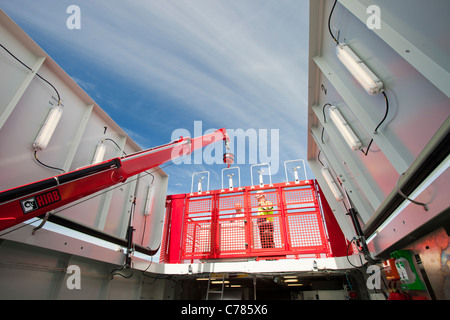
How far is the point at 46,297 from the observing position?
303 centimetres

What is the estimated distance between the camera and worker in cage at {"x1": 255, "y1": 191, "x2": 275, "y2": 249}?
17.1 feet

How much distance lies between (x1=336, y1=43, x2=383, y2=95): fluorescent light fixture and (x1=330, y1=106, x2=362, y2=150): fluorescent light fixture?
83 centimetres

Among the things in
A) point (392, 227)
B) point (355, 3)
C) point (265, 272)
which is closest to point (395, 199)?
point (392, 227)

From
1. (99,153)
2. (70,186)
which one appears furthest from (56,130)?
(70,186)

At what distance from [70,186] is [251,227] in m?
3.96

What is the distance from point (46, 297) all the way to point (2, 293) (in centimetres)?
56

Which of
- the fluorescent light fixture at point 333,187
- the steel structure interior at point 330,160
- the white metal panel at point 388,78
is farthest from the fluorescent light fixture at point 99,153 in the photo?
the fluorescent light fixture at point 333,187

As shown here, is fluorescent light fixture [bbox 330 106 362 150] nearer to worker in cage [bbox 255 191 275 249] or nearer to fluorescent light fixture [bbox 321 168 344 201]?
fluorescent light fixture [bbox 321 168 344 201]

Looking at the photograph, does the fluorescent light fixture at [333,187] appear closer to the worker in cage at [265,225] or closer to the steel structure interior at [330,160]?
the steel structure interior at [330,160]

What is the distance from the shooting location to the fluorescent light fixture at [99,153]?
3.93m

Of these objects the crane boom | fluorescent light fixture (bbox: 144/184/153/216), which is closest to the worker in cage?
the crane boom

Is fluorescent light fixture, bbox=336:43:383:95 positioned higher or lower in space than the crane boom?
higher

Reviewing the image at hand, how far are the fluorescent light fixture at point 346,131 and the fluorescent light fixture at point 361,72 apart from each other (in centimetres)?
83
